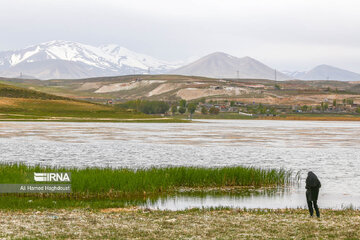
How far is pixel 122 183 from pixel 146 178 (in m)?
2.57

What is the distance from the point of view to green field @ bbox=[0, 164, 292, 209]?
35062 mm

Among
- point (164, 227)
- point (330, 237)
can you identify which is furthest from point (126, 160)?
point (330, 237)

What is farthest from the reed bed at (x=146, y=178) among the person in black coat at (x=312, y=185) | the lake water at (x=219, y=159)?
the person in black coat at (x=312, y=185)

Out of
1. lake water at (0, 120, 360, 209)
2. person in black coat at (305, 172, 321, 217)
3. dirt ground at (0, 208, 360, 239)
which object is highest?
person in black coat at (305, 172, 321, 217)

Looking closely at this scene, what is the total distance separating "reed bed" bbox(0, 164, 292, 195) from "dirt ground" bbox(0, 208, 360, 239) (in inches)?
221

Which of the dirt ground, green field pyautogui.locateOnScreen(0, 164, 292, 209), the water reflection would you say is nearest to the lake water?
the water reflection

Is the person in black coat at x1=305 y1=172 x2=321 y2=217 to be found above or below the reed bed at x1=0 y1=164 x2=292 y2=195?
above

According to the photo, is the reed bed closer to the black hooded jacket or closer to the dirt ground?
the dirt ground

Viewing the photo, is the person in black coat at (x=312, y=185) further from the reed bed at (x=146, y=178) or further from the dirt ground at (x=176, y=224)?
the reed bed at (x=146, y=178)

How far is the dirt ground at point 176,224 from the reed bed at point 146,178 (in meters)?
5.61

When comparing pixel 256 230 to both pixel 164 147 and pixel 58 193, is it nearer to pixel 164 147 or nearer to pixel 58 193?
pixel 58 193

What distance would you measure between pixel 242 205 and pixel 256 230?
10.5 meters

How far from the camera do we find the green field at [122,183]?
3506 centimetres

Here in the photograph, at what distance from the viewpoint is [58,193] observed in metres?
37.1
